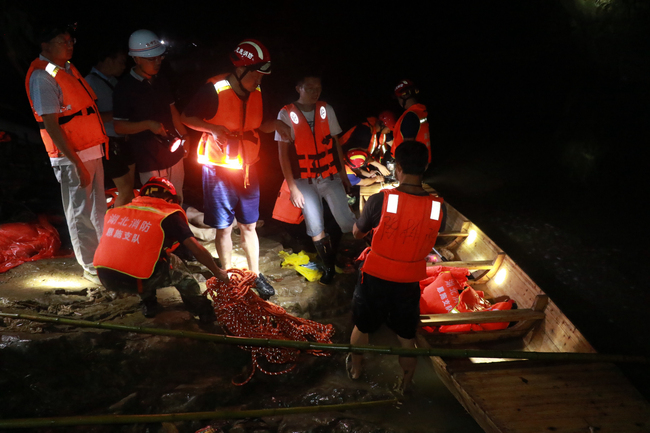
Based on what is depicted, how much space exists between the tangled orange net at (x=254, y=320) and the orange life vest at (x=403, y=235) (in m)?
0.89

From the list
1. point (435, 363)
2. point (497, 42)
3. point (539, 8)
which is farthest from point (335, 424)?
point (497, 42)

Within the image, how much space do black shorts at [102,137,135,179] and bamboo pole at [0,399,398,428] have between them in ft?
7.41

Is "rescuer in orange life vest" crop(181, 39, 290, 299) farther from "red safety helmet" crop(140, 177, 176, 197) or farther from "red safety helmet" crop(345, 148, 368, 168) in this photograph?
"red safety helmet" crop(345, 148, 368, 168)

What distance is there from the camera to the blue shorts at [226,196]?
3344mm

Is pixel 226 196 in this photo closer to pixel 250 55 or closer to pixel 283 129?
pixel 283 129

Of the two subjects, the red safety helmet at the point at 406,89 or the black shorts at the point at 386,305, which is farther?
the red safety helmet at the point at 406,89

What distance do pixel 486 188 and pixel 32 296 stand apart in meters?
8.52

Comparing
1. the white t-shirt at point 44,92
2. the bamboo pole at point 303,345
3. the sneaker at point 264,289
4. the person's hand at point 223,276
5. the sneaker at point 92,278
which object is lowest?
the sneaker at point 264,289

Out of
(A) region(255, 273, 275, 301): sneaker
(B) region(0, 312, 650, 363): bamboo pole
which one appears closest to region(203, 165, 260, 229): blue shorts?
(A) region(255, 273, 275, 301): sneaker

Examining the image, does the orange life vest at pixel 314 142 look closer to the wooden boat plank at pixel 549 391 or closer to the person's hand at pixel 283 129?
the person's hand at pixel 283 129

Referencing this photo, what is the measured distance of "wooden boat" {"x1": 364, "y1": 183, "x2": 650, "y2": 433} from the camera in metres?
2.25

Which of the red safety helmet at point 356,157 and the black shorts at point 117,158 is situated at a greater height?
the black shorts at point 117,158

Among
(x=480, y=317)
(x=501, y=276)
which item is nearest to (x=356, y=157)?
(x=501, y=276)

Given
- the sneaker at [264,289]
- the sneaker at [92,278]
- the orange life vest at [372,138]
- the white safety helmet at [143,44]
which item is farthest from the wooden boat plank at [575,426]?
the orange life vest at [372,138]
